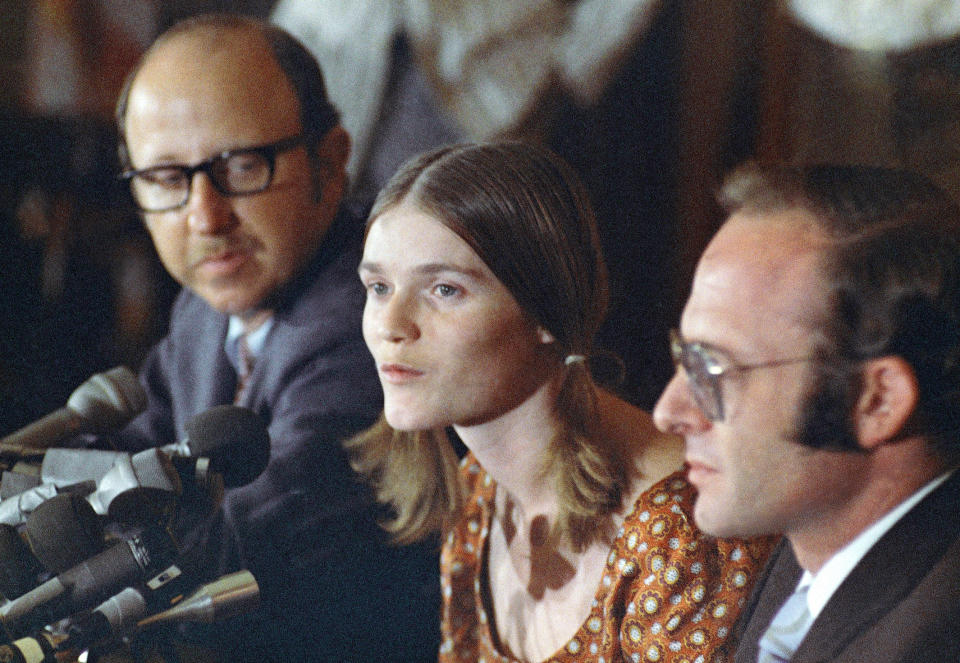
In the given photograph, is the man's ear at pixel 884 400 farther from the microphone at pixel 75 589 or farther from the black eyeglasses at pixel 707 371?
the microphone at pixel 75 589

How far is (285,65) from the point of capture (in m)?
1.47

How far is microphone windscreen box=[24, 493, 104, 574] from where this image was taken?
99cm

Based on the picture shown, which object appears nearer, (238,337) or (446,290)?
(446,290)

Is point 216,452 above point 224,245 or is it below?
below

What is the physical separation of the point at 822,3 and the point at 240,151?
2.63ft

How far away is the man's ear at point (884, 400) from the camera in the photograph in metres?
0.80

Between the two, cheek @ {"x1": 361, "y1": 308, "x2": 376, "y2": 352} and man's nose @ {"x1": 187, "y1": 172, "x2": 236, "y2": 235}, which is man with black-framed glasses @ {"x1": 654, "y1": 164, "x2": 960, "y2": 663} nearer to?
cheek @ {"x1": 361, "y1": 308, "x2": 376, "y2": 352}

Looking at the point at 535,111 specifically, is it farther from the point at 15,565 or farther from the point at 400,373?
the point at 15,565

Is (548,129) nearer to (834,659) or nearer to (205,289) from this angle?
(205,289)

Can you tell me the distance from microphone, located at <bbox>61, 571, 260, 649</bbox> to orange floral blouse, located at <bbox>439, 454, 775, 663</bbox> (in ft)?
1.31

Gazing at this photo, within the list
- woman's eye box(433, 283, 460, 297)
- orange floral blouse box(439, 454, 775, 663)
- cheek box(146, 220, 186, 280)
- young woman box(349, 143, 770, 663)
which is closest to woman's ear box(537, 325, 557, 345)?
young woman box(349, 143, 770, 663)

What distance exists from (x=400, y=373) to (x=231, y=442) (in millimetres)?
223

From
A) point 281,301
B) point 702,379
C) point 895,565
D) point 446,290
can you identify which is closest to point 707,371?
point 702,379

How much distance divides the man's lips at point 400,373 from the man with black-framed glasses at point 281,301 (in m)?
0.22
